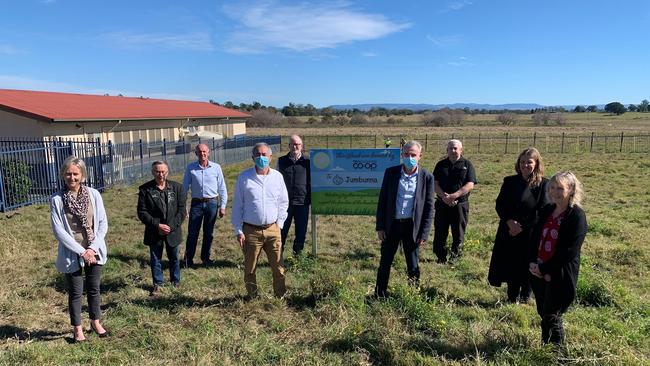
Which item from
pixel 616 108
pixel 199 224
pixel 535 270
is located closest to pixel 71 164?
pixel 199 224

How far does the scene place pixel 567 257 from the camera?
135 inches

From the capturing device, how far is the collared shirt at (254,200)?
4684 mm

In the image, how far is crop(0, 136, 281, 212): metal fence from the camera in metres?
11.6

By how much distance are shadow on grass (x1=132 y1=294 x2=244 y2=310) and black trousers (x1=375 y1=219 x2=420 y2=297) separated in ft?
5.15

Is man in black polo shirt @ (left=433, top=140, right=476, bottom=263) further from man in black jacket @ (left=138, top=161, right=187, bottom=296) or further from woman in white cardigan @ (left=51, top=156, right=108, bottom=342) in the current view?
woman in white cardigan @ (left=51, top=156, right=108, bottom=342)

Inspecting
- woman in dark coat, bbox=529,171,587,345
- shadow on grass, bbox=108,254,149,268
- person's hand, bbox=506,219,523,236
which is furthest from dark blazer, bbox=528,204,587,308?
shadow on grass, bbox=108,254,149,268

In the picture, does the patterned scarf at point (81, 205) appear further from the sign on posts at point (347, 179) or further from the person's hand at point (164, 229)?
the sign on posts at point (347, 179)

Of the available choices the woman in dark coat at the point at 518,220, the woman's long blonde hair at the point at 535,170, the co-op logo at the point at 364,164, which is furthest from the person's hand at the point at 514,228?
the co-op logo at the point at 364,164

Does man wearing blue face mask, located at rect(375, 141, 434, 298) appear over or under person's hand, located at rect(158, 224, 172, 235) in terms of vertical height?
over

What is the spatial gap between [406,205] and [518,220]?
46.3 inches

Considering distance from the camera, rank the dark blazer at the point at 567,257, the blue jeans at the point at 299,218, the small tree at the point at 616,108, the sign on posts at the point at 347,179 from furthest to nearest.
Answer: the small tree at the point at 616,108, the sign on posts at the point at 347,179, the blue jeans at the point at 299,218, the dark blazer at the point at 567,257

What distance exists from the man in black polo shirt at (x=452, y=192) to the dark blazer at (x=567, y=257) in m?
2.57

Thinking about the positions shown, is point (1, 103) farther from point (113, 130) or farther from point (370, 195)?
point (370, 195)

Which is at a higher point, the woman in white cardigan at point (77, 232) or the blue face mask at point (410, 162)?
the blue face mask at point (410, 162)
